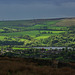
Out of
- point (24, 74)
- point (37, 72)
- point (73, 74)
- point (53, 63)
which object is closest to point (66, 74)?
point (73, 74)

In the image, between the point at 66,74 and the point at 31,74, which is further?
the point at 66,74

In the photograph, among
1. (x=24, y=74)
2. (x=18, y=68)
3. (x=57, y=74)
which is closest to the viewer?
(x=24, y=74)

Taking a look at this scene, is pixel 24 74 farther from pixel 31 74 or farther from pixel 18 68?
pixel 18 68

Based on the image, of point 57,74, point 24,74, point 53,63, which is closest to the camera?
point 24,74

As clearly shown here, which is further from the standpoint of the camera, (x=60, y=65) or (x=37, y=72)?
(x=60, y=65)

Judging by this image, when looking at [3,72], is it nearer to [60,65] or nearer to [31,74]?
[31,74]

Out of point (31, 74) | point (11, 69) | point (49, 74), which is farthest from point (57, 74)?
point (11, 69)

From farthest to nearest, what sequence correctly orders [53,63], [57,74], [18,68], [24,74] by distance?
[53,63] < [18,68] < [57,74] < [24,74]
